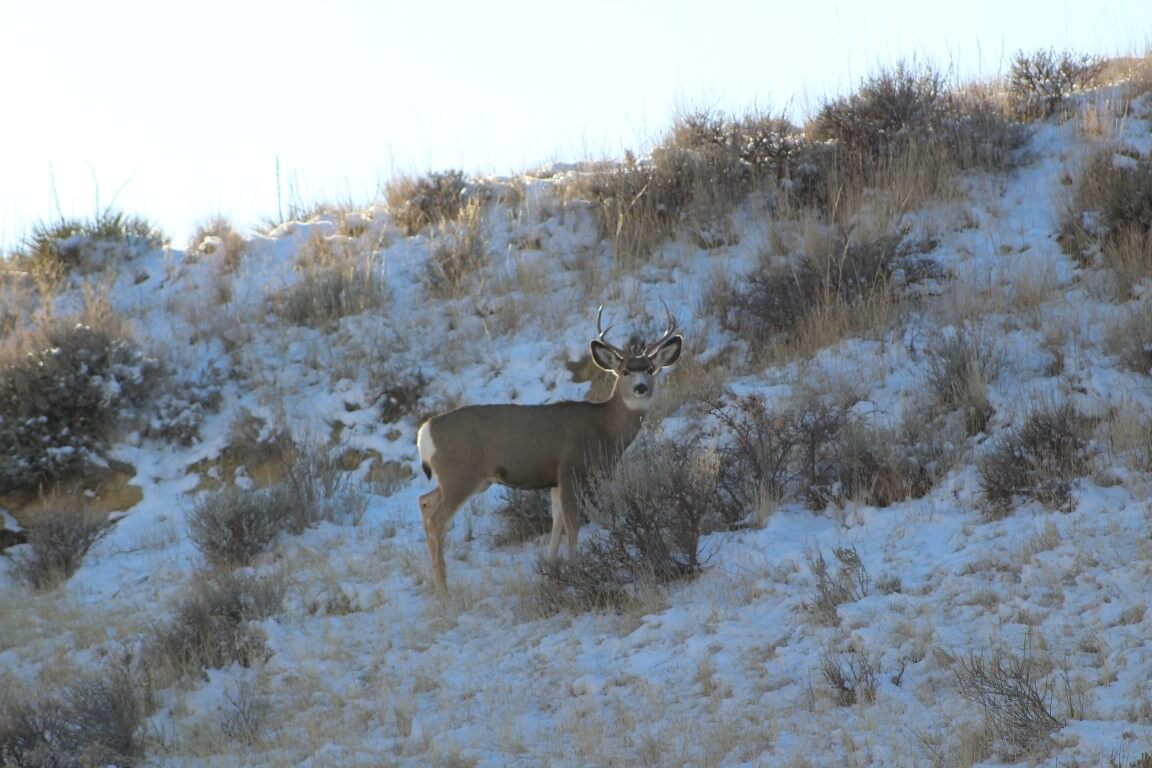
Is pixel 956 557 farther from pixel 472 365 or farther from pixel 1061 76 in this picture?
pixel 1061 76

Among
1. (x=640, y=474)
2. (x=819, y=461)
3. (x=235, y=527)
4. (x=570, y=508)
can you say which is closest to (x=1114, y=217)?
(x=819, y=461)

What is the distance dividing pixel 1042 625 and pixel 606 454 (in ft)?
12.6

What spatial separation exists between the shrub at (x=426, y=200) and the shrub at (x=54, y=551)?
6.46 metres

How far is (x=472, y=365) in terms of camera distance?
45.6 feet

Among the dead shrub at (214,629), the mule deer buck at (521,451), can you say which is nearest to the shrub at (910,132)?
the mule deer buck at (521,451)

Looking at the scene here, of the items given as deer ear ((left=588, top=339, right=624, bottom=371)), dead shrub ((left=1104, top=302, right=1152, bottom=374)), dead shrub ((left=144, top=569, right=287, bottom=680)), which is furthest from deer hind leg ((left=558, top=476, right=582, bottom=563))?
dead shrub ((left=1104, top=302, right=1152, bottom=374))

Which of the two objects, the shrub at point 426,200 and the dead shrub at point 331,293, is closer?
the dead shrub at point 331,293

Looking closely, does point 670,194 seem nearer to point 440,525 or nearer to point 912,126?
point 912,126

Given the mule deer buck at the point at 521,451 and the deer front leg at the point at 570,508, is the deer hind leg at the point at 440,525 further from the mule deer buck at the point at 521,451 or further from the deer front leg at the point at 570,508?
the deer front leg at the point at 570,508

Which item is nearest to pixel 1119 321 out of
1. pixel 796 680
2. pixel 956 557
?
pixel 956 557

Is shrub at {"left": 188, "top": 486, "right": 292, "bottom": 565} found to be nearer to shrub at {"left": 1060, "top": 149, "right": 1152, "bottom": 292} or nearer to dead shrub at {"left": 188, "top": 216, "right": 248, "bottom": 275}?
dead shrub at {"left": 188, "top": 216, "right": 248, "bottom": 275}

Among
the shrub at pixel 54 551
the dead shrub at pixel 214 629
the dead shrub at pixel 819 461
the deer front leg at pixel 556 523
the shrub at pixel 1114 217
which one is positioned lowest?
the shrub at pixel 54 551

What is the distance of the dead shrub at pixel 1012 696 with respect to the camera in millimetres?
5535

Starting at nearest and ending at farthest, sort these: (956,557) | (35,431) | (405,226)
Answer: (956,557) < (35,431) < (405,226)
